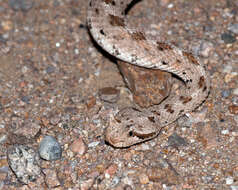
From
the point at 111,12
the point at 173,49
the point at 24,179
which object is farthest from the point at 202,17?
the point at 24,179

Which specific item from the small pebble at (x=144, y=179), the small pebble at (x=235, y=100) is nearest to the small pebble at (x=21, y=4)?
the small pebble at (x=144, y=179)

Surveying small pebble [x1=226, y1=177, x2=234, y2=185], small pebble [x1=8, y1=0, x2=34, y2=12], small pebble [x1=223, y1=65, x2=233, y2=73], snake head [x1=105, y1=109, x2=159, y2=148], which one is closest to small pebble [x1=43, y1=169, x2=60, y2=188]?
snake head [x1=105, y1=109, x2=159, y2=148]

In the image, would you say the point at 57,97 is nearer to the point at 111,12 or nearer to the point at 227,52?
the point at 111,12

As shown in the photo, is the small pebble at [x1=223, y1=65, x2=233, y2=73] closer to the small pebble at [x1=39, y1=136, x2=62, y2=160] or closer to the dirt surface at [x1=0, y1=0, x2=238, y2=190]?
the dirt surface at [x1=0, y1=0, x2=238, y2=190]

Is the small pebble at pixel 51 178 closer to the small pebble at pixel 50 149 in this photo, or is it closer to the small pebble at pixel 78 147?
the small pebble at pixel 50 149

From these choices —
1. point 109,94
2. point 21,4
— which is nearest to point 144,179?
point 109,94

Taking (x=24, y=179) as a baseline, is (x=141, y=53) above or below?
above
